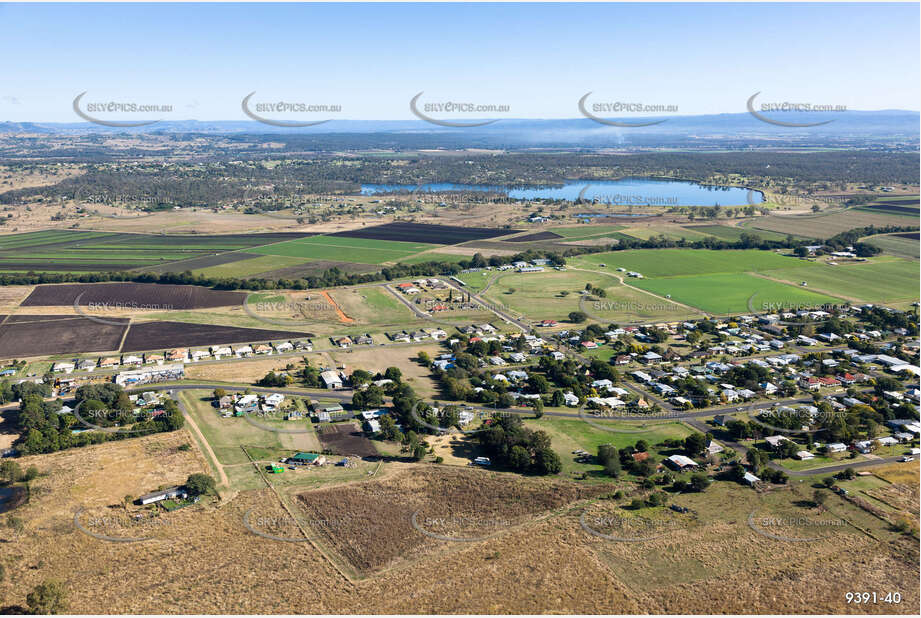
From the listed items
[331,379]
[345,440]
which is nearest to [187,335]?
[331,379]

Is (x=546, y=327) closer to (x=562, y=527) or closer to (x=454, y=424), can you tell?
(x=454, y=424)

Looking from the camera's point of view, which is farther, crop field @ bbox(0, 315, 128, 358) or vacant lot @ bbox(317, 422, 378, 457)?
crop field @ bbox(0, 315, 128, 358)

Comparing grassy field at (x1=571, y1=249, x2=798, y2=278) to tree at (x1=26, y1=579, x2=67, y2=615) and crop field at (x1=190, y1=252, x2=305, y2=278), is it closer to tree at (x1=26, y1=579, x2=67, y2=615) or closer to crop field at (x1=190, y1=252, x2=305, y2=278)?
crop field at (x1=190, y1=252, x2=305, y2=278)

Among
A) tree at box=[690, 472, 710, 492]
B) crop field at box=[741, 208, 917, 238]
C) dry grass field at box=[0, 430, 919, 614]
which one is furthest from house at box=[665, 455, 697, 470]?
crop field at box=[741, 208, 917, 238]

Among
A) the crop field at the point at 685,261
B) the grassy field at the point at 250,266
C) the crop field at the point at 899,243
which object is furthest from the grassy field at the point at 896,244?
the grassy field at the point at 250,266

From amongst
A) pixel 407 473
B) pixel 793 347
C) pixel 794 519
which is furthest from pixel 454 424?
pixel 793 347

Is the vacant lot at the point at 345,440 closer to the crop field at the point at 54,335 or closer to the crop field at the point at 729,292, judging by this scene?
the crop field at the point at 54,335

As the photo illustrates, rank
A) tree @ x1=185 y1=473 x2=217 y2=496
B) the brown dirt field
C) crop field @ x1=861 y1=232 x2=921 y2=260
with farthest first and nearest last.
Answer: crop field @ x1=861 y1=232 x2=921 y2=260
the brown dirt field
tree @ x1=185 y1=473 x2=217 y2=496

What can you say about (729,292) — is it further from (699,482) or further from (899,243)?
(699,482)
